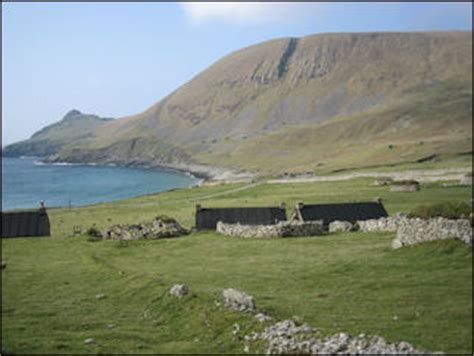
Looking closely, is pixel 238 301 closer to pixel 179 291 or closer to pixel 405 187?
pixel 179 291

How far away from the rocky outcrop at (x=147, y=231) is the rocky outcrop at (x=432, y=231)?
22.3 metres

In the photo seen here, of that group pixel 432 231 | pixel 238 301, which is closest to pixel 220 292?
pixel 238 301

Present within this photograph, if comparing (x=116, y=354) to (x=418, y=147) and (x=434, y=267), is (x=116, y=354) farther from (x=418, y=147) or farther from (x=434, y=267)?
(x=418, y=147)

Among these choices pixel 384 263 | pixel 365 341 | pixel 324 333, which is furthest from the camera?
pixel 384 263

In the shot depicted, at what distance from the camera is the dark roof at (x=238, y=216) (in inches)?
2162

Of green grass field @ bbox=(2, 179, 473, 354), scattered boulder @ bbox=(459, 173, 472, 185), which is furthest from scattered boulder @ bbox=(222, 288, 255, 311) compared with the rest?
scattered boulder @ bbox=(459, 173, 472, 185)

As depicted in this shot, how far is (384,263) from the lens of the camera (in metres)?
28.7

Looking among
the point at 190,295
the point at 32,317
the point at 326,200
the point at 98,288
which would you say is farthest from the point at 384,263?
the point at 326,200

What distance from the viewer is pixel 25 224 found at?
182ft

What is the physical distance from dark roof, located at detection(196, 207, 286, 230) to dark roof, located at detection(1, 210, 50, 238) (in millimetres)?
14423

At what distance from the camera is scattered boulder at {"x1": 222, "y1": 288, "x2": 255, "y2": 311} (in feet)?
73.9

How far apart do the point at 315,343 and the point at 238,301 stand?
5.89m

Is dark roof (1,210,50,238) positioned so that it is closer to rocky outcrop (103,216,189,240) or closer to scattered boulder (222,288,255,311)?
rocky outcrop (103,216,189,240)

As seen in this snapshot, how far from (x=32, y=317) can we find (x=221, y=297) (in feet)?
25.8
